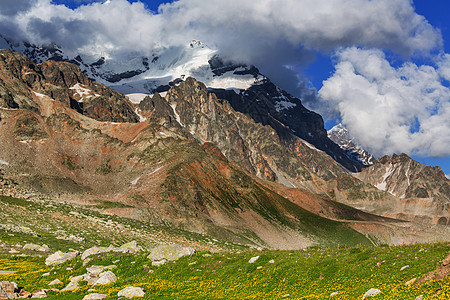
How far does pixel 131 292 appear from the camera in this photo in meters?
30.4

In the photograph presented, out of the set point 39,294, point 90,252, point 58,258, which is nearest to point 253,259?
point 39,294

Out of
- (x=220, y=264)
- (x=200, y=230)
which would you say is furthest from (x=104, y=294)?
(x=200, y=230)

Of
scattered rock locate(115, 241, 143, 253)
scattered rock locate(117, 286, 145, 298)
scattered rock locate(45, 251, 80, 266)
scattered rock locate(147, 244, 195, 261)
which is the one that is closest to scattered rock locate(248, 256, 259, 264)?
scattered rock locate(147, 244, 195, 261)

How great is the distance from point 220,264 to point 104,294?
36.8 feet

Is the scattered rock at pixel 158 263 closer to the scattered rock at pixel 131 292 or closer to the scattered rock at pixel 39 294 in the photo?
the scattered rock at pixel 131 292

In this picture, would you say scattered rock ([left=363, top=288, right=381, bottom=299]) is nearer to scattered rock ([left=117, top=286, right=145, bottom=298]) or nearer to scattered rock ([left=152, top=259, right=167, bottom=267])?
scattered rock ([left=117, top=286, right=145, bottom=298])

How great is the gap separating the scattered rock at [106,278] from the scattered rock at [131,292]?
5463 millimetres

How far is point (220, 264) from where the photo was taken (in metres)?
38.0

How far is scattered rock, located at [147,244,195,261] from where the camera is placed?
41.4m

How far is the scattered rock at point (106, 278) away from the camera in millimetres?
35475

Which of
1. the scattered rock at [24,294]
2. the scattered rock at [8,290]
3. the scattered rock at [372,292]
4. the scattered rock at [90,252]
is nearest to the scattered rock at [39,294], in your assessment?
the scattered rock at [24,294]

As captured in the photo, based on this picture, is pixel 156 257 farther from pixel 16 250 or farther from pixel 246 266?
pixel 16 250

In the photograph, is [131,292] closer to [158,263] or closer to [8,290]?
[158,263]

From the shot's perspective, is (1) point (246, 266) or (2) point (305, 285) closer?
(2) point (305, 285)
